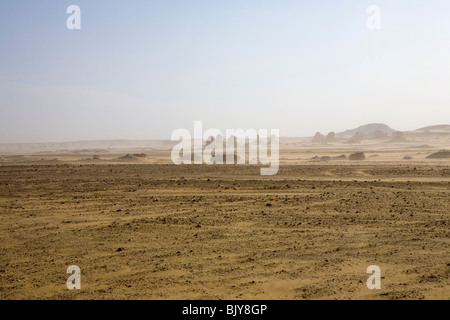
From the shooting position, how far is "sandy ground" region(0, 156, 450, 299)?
6.32 m

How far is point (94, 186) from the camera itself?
1975cm

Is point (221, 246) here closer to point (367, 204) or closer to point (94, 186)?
point (367, 204)

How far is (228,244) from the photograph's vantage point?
881 cm

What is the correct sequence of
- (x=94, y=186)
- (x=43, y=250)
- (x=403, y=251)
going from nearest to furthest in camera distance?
(x=403, y=251) → (x=43, y=250) → (x=94, y=186)

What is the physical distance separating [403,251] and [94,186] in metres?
15.7

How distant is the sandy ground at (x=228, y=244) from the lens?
249 inches

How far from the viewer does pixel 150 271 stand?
7113mm

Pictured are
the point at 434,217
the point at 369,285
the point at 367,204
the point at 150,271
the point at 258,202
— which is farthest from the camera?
the point at 258,202

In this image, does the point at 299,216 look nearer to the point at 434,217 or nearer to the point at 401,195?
the point at 434,217
